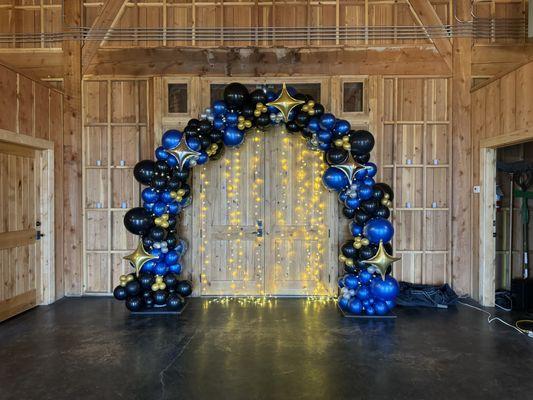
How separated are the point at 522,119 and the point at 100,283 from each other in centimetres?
649

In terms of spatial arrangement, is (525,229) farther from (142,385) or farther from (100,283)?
(100,283)

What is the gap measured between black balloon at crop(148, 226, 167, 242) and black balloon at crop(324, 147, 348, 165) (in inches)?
98.4

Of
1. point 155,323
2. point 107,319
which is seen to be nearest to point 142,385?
point 155,323

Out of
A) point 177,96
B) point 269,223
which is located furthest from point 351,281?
point 177,96

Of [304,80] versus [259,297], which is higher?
[304,80]

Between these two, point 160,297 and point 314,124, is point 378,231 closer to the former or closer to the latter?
point 314,124

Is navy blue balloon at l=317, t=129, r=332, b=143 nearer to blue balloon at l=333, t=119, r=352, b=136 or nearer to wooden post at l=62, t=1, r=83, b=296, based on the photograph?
blue balloon at l=333, t=119, r=352, b=136

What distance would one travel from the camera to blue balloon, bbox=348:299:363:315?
4.89 metres

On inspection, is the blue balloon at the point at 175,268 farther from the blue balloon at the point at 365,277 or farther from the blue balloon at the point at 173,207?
the blue balloon at the point at 365,277

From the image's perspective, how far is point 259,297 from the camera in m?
5.78

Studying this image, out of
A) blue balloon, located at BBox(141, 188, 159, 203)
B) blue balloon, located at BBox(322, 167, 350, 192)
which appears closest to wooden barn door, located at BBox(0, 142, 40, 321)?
blue balloon, located at BBox(141, 188, 159, 203)

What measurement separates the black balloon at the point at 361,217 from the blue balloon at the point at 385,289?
0.80 m

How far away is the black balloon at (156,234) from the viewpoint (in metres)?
4.93

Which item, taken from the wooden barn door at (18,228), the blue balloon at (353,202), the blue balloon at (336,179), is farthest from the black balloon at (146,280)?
the blue balloon at (353,202)
